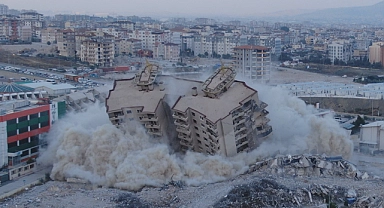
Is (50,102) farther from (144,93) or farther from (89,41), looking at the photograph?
(89,41)

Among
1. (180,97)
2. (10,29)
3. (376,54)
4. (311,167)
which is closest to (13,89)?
(180,97)

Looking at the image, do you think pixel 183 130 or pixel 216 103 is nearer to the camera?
pixel 216 103

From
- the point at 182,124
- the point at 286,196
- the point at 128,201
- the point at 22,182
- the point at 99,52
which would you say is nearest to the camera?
the point at 286,196

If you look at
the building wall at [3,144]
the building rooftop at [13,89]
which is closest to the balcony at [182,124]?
the building wall at [3,144]

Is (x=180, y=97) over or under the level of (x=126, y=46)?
under

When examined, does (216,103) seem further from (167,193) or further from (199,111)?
(167,193)

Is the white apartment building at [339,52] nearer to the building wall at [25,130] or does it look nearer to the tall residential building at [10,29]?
the tall residential building at [10,29]

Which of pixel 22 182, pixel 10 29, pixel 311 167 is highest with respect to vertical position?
pixel 10 29
